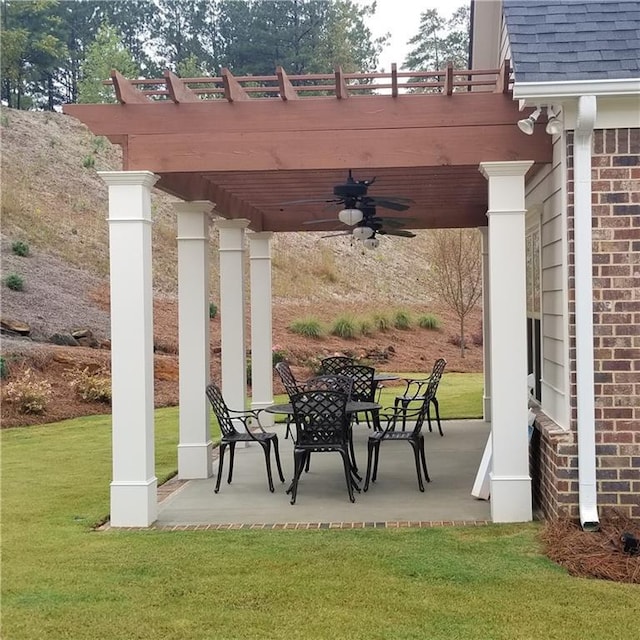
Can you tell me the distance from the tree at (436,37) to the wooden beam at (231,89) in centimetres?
3177

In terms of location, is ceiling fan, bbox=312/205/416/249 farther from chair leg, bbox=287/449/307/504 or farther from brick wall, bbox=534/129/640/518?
brick wall, bbox=534/129/640/518

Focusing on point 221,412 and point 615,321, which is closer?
point 615,321

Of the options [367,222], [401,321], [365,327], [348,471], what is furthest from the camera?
[401,321]

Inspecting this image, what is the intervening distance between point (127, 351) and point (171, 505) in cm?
147

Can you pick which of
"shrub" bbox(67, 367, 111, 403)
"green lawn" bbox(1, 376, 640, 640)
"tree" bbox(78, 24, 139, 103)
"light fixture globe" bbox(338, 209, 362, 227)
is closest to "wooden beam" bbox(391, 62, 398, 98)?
"light fixture globe" bbox(338, 209, 362, 227)

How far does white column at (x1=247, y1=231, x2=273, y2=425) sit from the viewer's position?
1043cm

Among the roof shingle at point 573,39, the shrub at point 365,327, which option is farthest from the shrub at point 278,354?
the roof shingle at point 573,39

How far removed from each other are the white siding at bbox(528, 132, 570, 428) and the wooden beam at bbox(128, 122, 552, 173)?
361 mm

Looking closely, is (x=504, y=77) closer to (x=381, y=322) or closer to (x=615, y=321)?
(x=615, y=321)

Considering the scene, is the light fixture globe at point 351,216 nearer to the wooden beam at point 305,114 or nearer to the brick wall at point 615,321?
the wooden beam at point 305,114

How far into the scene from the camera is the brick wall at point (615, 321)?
4.98 meters

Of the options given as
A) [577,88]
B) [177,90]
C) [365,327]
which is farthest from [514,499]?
[365,327]

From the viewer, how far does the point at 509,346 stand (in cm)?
546

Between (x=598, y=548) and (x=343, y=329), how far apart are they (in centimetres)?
1653
